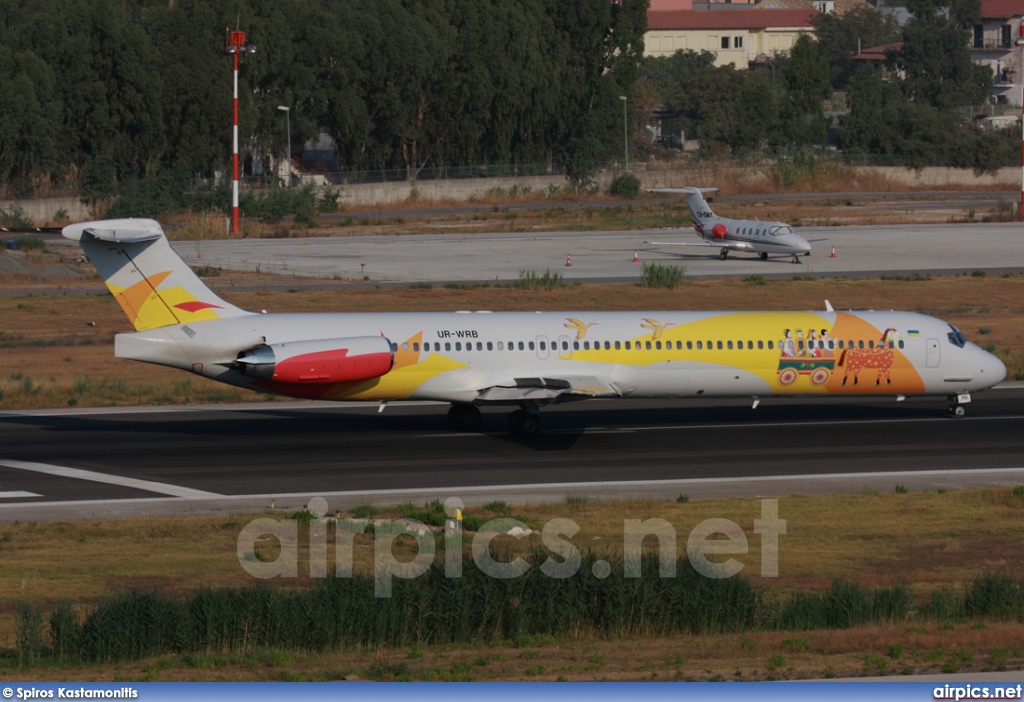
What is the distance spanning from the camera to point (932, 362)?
107 feet

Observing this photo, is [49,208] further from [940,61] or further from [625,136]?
[940,61]

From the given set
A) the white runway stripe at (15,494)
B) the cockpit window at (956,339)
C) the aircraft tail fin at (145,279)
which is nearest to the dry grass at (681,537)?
the white runway stripe at (15,494)

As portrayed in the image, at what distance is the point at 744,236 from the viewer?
68938 mm

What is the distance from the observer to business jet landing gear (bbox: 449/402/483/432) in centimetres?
3241

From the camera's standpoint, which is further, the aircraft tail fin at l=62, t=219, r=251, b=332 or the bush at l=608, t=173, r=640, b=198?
the bush at l=608, t=173, r=640, b=198

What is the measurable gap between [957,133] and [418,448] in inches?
4255

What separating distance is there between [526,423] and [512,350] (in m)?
1.78

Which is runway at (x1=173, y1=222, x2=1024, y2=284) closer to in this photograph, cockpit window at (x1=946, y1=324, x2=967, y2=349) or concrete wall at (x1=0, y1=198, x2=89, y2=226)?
concrete wall at (x1=0, y1=198, x2=89, y2=226)

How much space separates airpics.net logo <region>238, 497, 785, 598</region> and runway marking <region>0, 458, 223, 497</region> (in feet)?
9.09

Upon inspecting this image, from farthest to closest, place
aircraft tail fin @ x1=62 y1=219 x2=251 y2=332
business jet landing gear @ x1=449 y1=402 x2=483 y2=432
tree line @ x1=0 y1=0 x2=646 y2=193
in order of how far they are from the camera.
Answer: tree line @ x1=0 y1=0 x2=646 y2=193 → business jet landing gear @ x1=449 y1=402 x2=483 y2=432 → aircraft tail fin @ x1=62 y1=219 x2=251 y2=332

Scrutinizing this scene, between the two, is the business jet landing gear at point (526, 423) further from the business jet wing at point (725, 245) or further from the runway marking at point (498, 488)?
the business jet wing at point (725, 245)

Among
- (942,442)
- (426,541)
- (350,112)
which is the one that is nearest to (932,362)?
(942,442)

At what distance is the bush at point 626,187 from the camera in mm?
116625

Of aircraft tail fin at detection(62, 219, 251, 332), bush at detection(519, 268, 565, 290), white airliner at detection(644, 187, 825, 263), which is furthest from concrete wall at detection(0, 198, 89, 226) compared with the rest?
aircraft tail fin at detection(62, 219, 251, 332)
